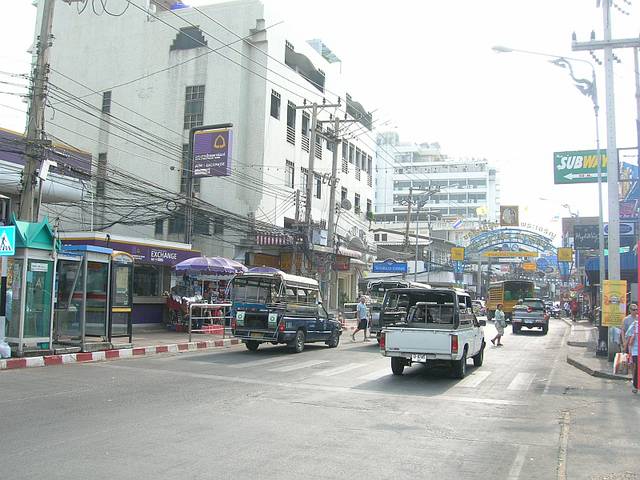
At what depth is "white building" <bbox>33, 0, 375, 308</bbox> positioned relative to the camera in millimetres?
34281

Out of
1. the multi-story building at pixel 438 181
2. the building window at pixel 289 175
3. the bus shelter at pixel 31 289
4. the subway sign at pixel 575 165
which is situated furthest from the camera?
the multi-story building at pixel 438 181

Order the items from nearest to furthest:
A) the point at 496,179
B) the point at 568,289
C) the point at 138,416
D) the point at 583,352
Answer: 1. the point at 138,416
2. the point at 583,352
3. the point at 568,289
4. the point at 496,179

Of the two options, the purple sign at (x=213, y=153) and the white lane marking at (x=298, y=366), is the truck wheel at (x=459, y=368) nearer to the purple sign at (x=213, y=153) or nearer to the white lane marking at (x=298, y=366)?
the white lane marking at (x=298, y=366)

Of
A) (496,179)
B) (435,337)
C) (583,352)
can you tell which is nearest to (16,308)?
(435,337)

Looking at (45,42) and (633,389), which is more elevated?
(45,42)

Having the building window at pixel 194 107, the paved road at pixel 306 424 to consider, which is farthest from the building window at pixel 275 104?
the paved road at pixel 306 424

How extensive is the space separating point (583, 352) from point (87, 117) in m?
33.6

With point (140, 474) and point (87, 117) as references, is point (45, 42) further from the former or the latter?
point (87, 117)

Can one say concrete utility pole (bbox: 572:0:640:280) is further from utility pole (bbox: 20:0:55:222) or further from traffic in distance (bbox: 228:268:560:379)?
utility pole (bbox: 20:0:55:222)

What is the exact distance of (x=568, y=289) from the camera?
3164 inches

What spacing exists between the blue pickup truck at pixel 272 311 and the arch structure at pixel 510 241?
40.2 m

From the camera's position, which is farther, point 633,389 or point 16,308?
point 16,308

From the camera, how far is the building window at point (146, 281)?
25344 millimetres

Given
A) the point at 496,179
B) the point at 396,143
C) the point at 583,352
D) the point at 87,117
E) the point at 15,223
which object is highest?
the point at 396,143
